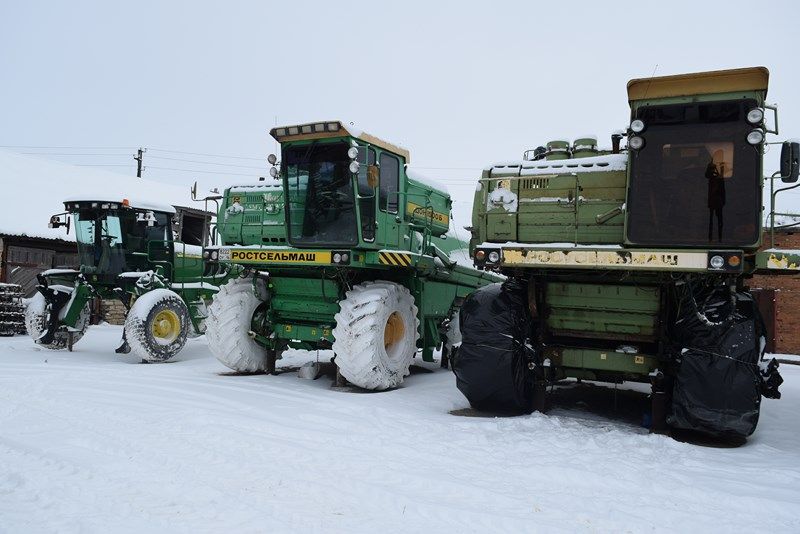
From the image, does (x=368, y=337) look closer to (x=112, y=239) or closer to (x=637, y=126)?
(x=637, y=126)

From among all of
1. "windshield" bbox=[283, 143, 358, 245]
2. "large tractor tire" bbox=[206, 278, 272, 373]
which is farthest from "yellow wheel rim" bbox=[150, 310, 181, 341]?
"windshield" bbox=[283, 143, 358, 245]

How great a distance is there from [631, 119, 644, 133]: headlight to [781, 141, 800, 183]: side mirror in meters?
1.20

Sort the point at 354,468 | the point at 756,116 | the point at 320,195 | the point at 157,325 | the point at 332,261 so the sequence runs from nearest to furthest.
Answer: the point at 354,468
the point at 756,116
the point at 332,261
the point at 320,195
the point at 157,325

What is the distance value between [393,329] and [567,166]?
137 inches

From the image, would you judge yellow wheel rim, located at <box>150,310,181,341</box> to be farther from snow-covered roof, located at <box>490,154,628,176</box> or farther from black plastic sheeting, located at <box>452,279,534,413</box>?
snow-covered roof, located at <box>490,154,628,176</box>

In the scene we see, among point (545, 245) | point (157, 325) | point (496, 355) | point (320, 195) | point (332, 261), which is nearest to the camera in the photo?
point (545, 245)

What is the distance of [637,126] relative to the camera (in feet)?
19.1

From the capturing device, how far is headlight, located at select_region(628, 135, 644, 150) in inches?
229

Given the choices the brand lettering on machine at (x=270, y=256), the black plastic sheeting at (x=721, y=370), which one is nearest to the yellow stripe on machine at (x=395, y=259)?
the brand lettering on machine at (x=270, y=256)

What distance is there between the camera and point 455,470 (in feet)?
14.5

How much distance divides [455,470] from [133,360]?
28.2 ft

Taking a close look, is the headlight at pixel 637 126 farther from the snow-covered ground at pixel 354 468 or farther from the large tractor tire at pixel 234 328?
the large tractor tire at pixel 234 328

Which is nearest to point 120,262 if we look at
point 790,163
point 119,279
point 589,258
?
point 119,279

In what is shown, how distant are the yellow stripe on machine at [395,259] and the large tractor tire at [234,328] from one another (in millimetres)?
2218
